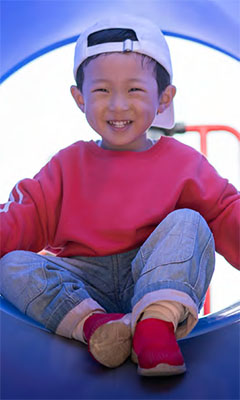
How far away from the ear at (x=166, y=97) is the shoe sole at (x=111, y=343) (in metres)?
0.77

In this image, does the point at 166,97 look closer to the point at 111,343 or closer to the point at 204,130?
Answer: the point at 111,343

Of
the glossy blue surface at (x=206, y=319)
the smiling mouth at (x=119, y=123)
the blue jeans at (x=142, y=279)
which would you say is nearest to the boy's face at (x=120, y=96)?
the smiling mouth at (x=119, y=123)

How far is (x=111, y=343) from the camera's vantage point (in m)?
0.98

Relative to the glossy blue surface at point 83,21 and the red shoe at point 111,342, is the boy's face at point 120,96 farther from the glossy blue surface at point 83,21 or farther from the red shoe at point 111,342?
the red shoe at point 111,342

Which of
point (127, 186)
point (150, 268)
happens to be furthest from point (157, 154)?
point (150, 268)

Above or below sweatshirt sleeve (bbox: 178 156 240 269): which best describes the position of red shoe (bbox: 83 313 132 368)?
below

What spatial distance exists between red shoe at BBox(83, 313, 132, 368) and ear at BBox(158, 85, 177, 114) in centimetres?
76

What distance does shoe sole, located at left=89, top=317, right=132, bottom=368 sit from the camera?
3.21 feet

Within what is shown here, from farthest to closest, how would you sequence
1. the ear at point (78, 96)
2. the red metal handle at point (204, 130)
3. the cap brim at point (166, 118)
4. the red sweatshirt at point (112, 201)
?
the red metal handle at point (204, 130) < the cap brim at point (166, 118) < the ear at point (78, 96) < the red sweatshirt at point (112, 201)

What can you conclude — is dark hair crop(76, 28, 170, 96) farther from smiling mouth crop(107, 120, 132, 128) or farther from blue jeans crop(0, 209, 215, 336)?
blue jeans crop(0, 209, 215, 336)

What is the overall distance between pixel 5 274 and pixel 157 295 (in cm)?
38

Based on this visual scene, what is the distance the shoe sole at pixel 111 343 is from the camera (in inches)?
38.5

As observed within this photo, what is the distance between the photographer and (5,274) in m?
1.19

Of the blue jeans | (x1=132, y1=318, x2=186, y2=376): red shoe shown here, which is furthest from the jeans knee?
(x1=132, y1=318, x2=186, y2=376): red shoe
